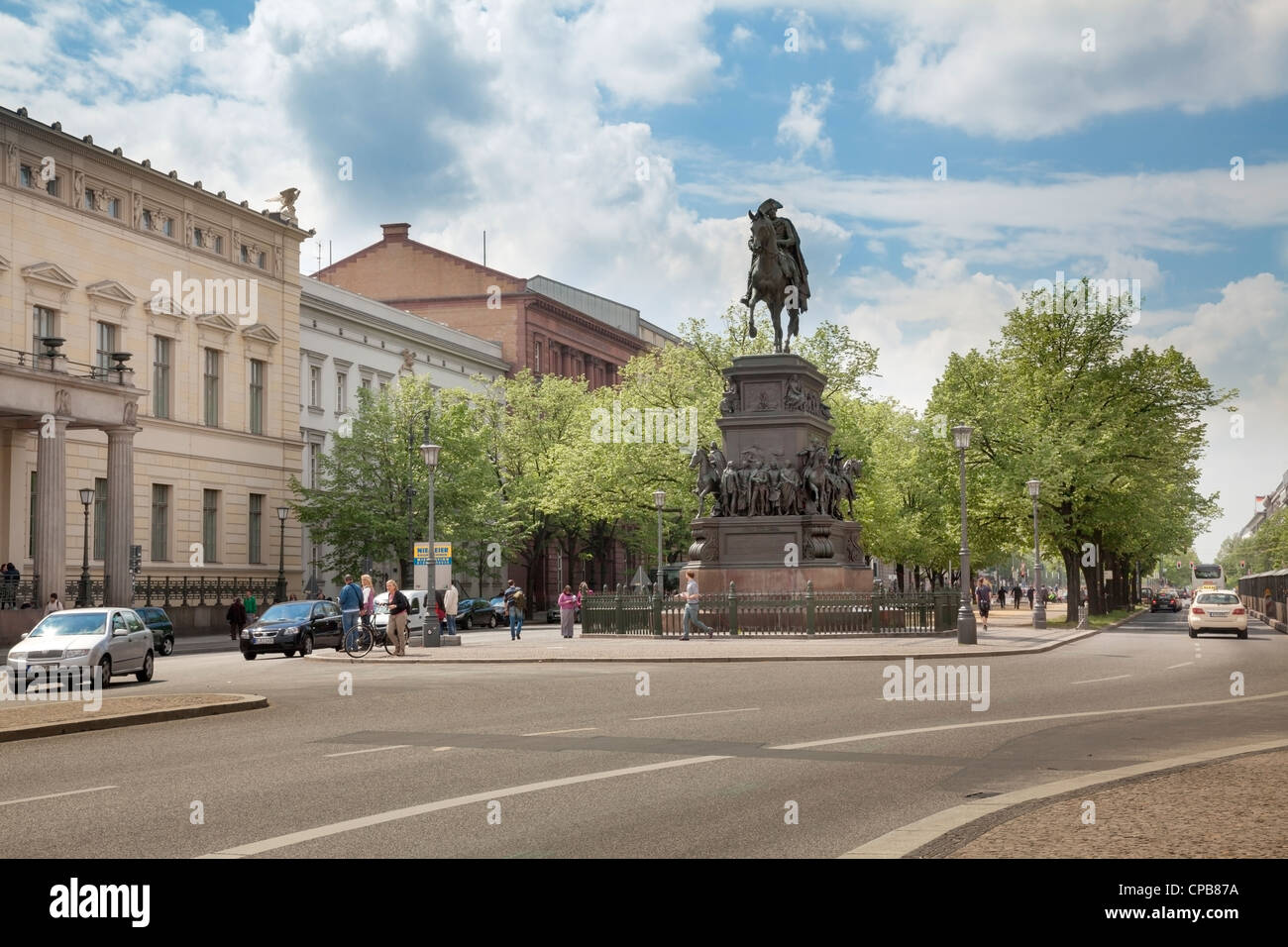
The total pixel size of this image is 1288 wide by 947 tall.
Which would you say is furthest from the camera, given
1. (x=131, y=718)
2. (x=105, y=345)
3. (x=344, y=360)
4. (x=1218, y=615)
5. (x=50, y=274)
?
(x=344, y=360)

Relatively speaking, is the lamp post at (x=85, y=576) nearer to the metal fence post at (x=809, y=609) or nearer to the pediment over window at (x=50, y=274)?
the pediment over window at (x=50, y=274)

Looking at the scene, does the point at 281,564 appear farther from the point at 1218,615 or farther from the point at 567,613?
the point at 1218,615

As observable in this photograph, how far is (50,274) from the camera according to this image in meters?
50.7

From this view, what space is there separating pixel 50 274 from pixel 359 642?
71.8 ft

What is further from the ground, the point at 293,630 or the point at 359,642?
the point at 293,630

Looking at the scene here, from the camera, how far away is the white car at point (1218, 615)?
1809 inches

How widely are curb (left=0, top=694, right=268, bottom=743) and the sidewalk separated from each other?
12.3 meters

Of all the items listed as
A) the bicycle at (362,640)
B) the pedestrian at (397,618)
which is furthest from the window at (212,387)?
the pedestrian at (397,618)

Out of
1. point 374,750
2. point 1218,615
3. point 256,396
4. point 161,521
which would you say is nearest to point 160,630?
point 161,521

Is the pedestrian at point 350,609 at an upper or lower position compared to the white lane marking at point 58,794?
upper

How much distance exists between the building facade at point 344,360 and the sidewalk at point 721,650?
87.6 feet

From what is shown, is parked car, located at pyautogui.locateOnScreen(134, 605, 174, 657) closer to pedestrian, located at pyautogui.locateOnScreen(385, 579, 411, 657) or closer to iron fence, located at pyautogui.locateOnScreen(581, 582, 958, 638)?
pedestrian, located at pyautogui.locateOnScreen(385, 579, 411, 657)

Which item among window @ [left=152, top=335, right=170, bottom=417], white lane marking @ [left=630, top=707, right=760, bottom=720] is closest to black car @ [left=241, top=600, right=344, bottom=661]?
window @ [left=152, top=335, right=170, bottom=417]
